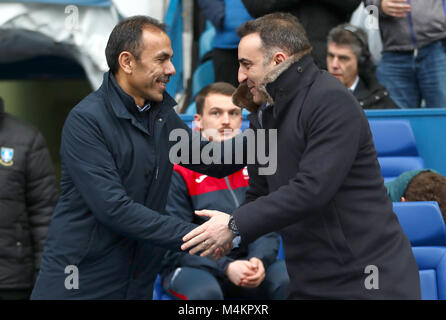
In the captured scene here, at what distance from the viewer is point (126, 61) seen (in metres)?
2.84

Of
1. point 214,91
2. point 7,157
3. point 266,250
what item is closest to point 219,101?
point 214,91

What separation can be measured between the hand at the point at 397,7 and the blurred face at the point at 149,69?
2.36 m

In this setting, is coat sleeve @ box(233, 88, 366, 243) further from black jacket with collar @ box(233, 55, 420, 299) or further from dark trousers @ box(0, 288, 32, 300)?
dark trousers @ box(0, 288, 32, 300)

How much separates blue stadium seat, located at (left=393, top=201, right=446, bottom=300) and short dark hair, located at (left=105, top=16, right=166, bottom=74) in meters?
1.28

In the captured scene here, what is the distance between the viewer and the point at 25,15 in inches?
214

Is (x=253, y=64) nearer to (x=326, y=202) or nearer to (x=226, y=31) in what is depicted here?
(x=326, y=202)

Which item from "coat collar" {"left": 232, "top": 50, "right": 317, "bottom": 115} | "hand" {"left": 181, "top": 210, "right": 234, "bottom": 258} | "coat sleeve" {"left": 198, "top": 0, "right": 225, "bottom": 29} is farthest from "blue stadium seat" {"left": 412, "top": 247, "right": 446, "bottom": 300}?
"coat sleeve" {"left": 198, "top": 0, "right": 225, "bottom": 29}

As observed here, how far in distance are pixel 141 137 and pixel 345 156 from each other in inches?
33.9

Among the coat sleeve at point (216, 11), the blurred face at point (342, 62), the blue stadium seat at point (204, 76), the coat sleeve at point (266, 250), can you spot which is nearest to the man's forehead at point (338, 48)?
the blurred face at point (342, 62)

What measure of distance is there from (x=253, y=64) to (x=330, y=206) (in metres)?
0.59

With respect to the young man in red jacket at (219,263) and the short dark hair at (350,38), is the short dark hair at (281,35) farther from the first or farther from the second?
the short dark hair at (350,38)

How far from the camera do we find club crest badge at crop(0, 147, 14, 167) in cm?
379
